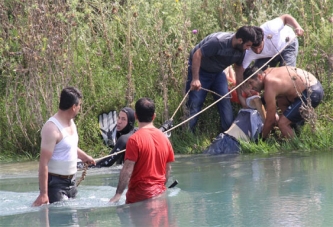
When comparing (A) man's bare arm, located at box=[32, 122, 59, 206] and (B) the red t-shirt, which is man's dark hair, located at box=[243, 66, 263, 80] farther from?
(A) man's bare arm, located at box=[32, 122, 59, 206]

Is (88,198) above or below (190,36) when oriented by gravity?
below

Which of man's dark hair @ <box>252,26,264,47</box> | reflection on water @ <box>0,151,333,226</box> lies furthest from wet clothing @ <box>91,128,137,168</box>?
man's dark hair @ <box>252,26,264,47</box>

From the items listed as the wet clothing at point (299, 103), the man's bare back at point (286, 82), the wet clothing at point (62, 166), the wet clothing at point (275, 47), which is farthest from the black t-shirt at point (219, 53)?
the wet clothing at point (62, 166)

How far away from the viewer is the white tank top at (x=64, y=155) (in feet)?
22.9

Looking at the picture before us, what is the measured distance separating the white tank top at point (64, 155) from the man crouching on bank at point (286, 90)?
388cm

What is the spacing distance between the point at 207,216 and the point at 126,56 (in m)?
6.13

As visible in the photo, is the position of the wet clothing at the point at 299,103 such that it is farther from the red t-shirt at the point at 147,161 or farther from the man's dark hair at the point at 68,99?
the man's dark hair at the point at 68,99

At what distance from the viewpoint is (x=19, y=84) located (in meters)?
12.1

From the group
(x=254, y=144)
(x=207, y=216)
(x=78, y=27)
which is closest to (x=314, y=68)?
(x=254, y=144)

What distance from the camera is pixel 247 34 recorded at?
33.5 ft

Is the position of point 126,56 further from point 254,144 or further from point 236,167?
point 236,167

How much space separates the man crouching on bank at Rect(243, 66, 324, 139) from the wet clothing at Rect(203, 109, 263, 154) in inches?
7.3

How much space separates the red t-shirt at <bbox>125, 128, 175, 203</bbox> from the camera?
270 inches

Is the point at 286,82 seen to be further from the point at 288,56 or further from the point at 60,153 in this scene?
the point at 60,153
